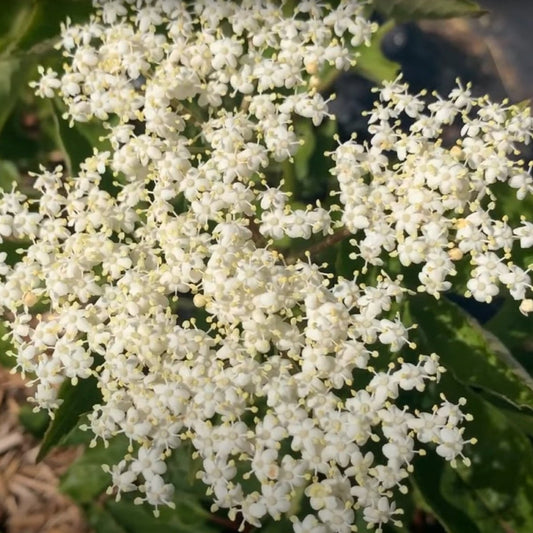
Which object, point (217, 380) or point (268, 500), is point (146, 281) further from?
point (268, 500)

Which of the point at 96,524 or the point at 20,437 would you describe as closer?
A: the point at 96,524

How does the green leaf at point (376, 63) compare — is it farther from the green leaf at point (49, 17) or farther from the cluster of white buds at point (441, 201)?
the green leaf at point (49, 17)

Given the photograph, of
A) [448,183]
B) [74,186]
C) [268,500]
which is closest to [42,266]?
[74,186]

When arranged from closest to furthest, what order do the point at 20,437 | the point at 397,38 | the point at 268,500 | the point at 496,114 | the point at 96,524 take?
the point at 268,500
the point at 496,114
the point at 96,524
the point at 20,437
the point at 397,38

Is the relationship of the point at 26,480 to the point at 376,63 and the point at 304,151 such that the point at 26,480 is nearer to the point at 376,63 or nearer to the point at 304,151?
the point at 304,151

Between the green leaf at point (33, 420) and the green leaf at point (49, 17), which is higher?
the green leaf at point (49, 17)

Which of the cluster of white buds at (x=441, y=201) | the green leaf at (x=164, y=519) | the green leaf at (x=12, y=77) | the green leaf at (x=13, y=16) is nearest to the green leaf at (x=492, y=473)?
the cluster of white buds at (x=441, y=201)

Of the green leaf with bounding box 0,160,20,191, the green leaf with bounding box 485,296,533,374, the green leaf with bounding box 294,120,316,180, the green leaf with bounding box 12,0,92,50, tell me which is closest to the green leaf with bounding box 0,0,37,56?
the green leaf with bounding box 12,0,92,50
